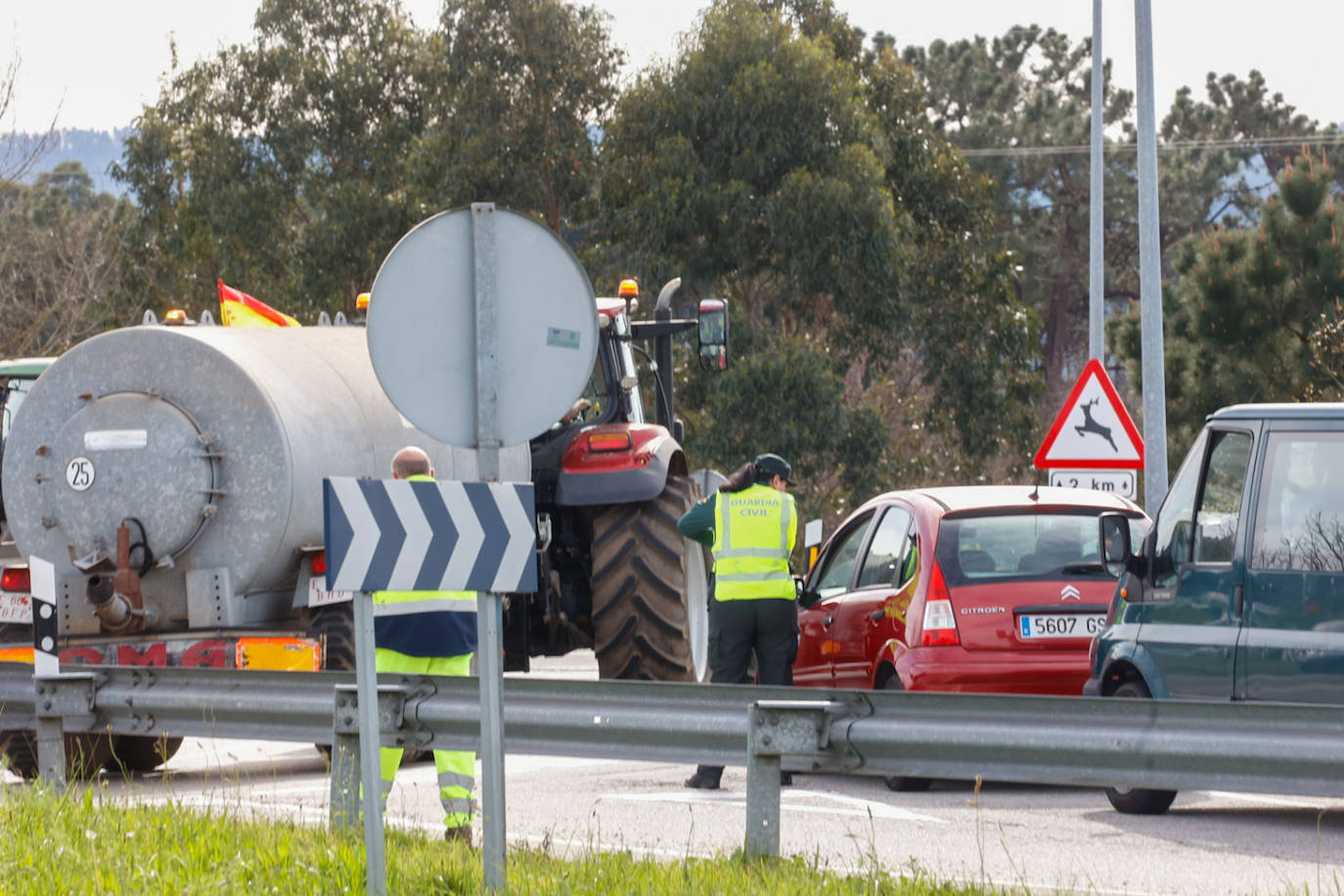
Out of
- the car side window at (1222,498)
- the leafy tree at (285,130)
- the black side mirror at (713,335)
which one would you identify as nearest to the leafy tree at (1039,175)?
the leafy tree at (285,130)

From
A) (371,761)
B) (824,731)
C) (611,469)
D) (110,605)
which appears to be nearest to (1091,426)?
(611,469)

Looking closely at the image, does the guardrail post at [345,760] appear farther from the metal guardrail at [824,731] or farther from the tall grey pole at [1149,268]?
the tall grey pole at [1149,268]

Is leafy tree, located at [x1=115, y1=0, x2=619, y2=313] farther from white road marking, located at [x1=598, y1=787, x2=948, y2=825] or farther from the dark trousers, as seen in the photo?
white road marking, located at [x1=598, y1=787, x2=948, y2=825]

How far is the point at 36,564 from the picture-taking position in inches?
359

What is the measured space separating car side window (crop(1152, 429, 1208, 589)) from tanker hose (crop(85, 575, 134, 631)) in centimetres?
525

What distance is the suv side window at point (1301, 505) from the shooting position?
7.73m

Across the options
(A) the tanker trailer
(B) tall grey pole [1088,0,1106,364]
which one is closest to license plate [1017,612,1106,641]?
(A) the tanker trailer

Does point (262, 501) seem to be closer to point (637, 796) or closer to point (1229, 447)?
point (637, 796)

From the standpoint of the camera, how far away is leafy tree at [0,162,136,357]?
3005cm

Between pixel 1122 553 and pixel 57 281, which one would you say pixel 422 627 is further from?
pixel 57 281

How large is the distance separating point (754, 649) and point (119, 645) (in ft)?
10.8

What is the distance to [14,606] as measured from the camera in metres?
11.4

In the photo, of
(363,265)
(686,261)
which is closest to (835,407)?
(686,261)

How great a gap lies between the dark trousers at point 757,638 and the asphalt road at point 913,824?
2.06 ft
